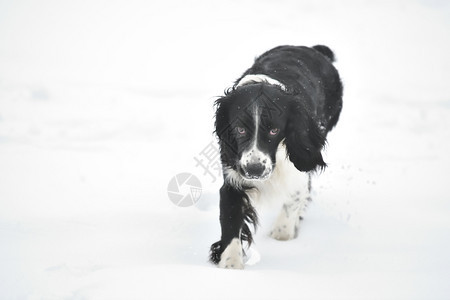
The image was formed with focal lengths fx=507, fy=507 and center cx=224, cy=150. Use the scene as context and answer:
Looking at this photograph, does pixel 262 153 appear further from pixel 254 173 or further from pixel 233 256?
pixel 233 256

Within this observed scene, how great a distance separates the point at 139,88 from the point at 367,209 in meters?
6.13

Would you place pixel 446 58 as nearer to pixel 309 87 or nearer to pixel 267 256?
pixel 309 87

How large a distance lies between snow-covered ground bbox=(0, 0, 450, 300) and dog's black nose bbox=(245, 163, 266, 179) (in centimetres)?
59

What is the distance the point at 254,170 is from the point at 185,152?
11.4 ft

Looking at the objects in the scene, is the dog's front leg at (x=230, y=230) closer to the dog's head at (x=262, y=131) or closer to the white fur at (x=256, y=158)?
the dog's head at (x=262, y=131)

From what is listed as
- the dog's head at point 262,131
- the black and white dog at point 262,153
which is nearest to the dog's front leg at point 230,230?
the black and white dog at point 262,153

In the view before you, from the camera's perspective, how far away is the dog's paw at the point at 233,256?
330cm

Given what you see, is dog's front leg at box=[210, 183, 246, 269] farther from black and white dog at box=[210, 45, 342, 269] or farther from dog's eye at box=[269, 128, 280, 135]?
dog's eye at box=[269, 128, 280, 135]

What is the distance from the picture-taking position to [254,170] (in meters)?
3.14

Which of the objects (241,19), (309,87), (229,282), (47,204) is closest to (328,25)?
(241,19)

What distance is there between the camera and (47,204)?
414 centimetres

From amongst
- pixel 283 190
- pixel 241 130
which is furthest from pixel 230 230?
pixel 241 130

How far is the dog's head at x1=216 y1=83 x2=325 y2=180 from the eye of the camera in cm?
324

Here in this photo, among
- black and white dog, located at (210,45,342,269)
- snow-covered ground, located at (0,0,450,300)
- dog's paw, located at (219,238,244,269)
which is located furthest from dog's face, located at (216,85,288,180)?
snow-covered ground, located at (0,0,450,300)
